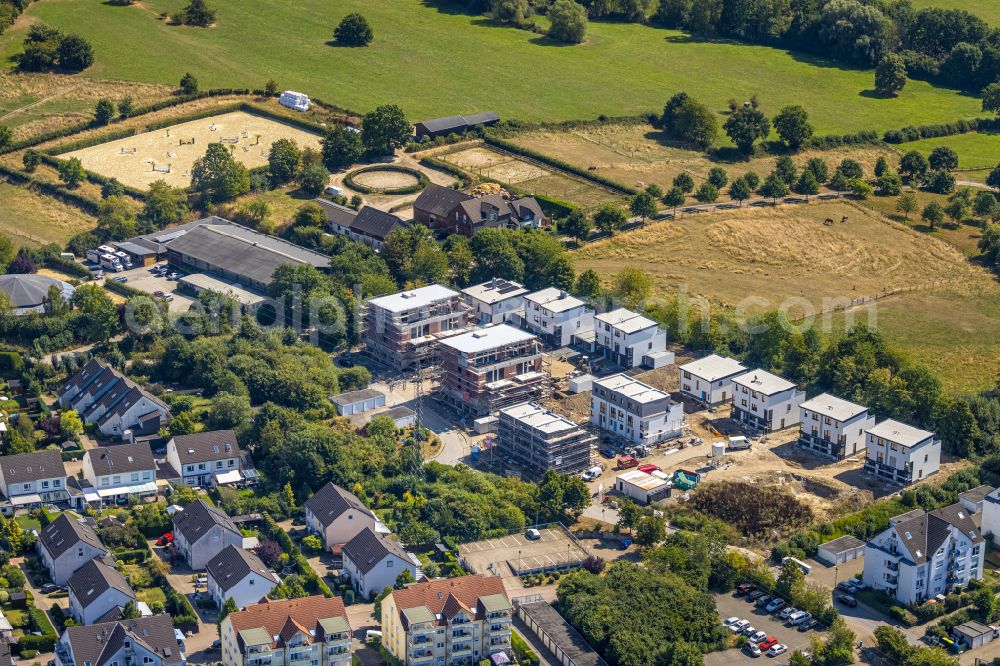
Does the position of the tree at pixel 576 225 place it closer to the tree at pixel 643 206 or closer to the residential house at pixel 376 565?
the tree at pixel 643 206

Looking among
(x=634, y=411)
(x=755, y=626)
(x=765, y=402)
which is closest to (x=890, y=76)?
(x=765, y=402)

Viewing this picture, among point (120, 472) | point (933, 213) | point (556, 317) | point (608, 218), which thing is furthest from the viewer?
point (933, 213)

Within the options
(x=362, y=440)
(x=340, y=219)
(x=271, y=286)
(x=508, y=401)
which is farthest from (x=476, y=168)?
(x=362, y=440)

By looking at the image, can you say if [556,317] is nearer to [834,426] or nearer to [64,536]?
[834,426]

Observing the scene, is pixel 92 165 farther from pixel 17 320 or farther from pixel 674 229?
pixel 674 229

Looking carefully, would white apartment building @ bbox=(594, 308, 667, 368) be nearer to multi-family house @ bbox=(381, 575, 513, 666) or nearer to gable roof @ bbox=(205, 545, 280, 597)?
multi-family house @ bbox=(381, 575, 513, 666)

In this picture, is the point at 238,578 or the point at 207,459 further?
the point at 207,459
